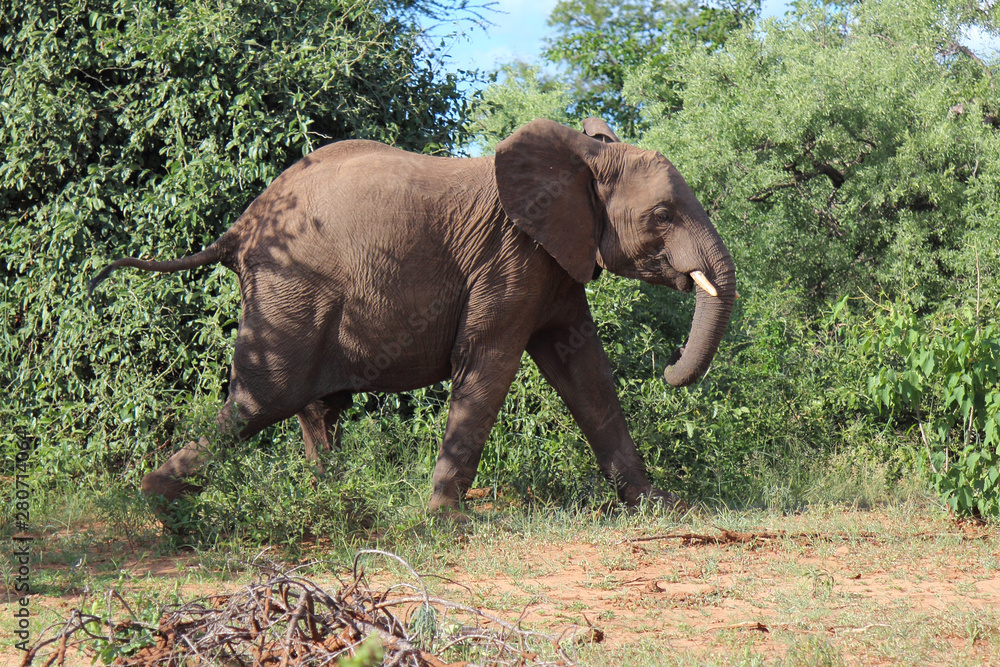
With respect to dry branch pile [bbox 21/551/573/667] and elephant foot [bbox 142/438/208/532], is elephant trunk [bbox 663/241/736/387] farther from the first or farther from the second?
elephant foot [bbox 142/438/208/532]

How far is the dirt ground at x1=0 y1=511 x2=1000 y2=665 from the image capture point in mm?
4309

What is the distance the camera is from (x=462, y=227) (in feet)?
21.0

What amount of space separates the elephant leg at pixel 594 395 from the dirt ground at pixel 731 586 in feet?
1.87

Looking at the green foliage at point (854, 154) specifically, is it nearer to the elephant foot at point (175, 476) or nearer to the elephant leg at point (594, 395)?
the elephant leg at point (594, 395)

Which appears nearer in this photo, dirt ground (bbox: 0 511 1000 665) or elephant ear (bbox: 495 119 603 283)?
dirt ground (bbox: 0 511 1000 665)

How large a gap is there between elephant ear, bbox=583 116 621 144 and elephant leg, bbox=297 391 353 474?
2371 mm

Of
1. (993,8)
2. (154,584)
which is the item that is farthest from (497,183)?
(993,8)

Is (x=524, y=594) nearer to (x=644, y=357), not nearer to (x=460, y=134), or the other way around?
(x=644, y=357)

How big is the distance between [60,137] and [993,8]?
11.9m

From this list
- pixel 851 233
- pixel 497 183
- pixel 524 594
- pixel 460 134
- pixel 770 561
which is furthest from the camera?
pixel 851 233

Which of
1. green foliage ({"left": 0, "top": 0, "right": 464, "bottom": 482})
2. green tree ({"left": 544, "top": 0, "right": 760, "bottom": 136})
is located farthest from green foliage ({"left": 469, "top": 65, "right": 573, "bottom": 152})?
green foliage ({"left": 0, "top": 0, "right": 464, "bottom": 482})

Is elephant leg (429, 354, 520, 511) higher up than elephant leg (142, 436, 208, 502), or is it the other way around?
elephant leg (429, 354, 520, 511)

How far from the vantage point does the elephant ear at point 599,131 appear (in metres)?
6.98

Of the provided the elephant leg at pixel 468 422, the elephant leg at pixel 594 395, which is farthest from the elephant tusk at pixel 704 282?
the elephant leg at pixel 468 422
